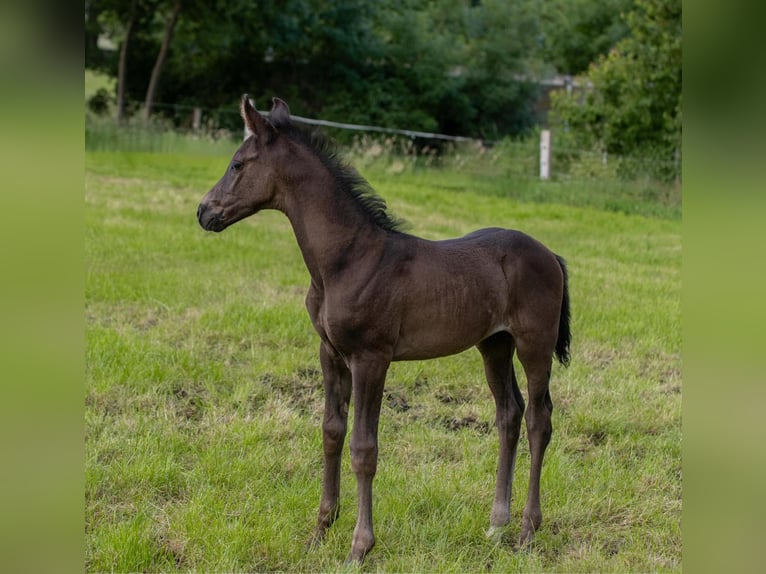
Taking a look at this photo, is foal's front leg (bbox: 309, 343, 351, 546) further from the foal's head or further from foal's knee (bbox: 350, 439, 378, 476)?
the foal's head

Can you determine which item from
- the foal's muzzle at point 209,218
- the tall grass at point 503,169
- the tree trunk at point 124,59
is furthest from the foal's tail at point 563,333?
the tree trunk at point 124,59

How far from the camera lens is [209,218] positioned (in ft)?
10.3

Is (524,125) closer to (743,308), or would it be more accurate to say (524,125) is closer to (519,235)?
(519,235)

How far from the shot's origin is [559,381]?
18.4 feet

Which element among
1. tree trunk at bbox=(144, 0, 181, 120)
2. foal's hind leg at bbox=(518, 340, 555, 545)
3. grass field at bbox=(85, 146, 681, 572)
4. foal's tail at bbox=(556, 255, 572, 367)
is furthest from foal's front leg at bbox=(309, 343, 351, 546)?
tree trunk at bbox=(144, 0, 181, 120)

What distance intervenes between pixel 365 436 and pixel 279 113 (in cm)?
142

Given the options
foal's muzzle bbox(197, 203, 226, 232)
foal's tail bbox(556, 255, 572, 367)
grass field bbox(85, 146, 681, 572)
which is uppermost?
foal's muzzle bbox(197, 203, 226, 232)

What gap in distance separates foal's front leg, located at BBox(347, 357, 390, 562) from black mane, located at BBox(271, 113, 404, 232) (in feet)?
2.15

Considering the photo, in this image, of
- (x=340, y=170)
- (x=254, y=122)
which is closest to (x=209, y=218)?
(x=254, y=122)

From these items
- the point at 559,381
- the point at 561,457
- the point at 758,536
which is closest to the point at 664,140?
the point at 559,381

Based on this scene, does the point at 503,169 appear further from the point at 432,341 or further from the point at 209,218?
the point at 209,218

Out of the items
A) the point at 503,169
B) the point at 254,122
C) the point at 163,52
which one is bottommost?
the point at 254,122

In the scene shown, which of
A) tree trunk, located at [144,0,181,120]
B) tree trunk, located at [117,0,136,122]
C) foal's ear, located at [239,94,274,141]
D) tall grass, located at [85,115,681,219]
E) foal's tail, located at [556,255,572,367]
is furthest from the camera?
tree trunk, located at [117,0,136,122]

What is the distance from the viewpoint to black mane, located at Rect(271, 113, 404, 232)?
3.19 meters
